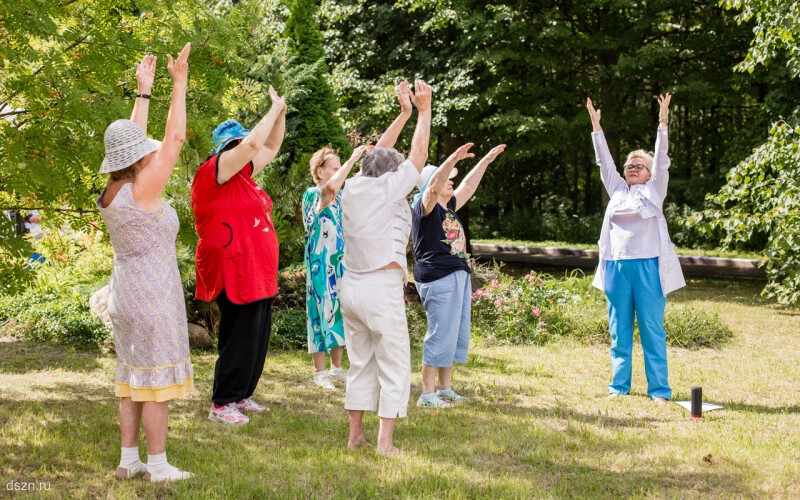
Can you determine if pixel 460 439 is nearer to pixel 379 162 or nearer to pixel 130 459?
pixel 379 162

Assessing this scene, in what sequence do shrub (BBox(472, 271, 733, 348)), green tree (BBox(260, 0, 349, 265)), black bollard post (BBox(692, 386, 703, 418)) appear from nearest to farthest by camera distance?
1. black bollard post (BBox(692, 386, 703, 418))
2. shrub (BBox(472, 271, 733, 348))
3. green tree (BBox(260, 0, 349, 265))

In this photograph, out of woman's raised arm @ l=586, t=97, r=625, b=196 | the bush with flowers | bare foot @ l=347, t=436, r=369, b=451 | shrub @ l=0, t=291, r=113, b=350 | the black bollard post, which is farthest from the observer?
the bush with flowers

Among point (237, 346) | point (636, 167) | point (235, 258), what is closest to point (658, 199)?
point (636, 167)

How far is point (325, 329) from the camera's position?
21.5ft

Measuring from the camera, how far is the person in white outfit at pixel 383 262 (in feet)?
14.6

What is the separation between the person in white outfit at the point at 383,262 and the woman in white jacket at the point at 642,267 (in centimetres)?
255

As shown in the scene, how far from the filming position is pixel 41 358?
7801 millimetres

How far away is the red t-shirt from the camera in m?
5.13

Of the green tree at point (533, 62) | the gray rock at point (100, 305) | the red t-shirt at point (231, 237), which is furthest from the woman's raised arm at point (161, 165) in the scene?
the green tree at point (533, 62)

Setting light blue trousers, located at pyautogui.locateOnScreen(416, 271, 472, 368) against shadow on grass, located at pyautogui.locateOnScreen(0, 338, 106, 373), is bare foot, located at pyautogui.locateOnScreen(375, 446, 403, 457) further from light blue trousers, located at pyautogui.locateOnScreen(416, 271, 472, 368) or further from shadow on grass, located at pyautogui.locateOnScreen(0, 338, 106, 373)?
shadow on grass, located at pyautogui.locateOnScreen(0, 338, 106, 373)

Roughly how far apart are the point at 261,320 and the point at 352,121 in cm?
1190

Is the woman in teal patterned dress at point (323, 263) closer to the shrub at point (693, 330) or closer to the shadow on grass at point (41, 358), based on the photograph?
the shadow on grass at point (41, 358)

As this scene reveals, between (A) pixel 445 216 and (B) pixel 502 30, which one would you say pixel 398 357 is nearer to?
(A) pixel 445 216

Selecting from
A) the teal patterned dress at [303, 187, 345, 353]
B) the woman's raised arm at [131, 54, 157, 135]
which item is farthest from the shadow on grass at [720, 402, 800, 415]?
the woman's raised arm at [131, 54, 157, 135]
